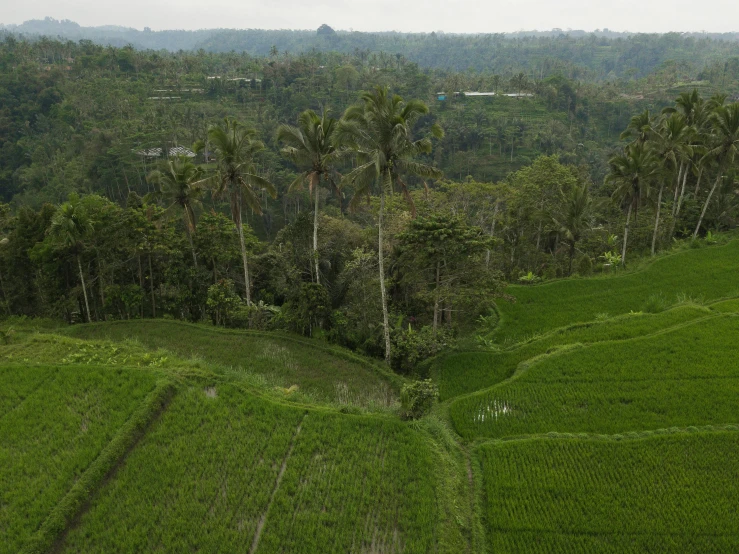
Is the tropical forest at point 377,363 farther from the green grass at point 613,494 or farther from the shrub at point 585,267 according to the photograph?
the shrub at point 585,267

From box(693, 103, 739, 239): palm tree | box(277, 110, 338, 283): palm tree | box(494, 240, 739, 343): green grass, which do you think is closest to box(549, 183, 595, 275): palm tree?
box(494, 240, 739, 343): green grass

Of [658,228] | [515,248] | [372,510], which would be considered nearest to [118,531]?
[372,510]

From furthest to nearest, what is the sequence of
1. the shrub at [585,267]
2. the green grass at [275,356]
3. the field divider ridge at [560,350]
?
the shrub at [585,267] < the green grass at [275,356] < the field divider ridge at [560,350]

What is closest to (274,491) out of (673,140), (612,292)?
(612,292)

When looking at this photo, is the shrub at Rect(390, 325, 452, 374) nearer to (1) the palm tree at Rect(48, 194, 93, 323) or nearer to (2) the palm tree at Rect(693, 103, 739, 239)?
(1) the palm tree at Rect(48, 194, 93, 323)

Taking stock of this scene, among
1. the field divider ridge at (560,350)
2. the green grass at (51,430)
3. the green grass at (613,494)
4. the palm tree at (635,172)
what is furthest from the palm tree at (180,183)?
the palm tree at (635,172)
